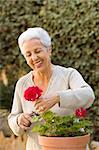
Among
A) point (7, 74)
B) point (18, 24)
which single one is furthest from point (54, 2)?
point (7, 74)

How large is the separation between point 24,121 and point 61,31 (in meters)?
2.80

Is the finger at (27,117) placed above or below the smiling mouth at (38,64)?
below

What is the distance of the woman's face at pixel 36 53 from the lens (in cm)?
197

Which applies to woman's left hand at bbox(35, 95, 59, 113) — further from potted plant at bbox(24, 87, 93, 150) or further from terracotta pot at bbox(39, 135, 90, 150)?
terracotta pot at bbox(39, 135, 90, 150)

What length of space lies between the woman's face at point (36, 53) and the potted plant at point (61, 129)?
20cm

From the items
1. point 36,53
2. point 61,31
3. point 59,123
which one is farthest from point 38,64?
point 61,31

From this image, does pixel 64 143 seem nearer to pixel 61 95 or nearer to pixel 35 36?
pixel 61 95

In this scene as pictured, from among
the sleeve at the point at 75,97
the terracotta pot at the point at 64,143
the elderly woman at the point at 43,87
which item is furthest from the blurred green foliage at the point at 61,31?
the terracotta pot at the point at 64,143

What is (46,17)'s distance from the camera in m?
4.81

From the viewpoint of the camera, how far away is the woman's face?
77.6 inches

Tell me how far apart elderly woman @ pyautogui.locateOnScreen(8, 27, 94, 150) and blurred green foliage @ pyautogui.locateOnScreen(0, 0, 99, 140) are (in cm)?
240

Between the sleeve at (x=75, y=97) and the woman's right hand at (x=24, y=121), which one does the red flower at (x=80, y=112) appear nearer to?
the sleeve at (x=75, y=97)

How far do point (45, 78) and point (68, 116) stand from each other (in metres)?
0.26

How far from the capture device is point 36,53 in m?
1.98
